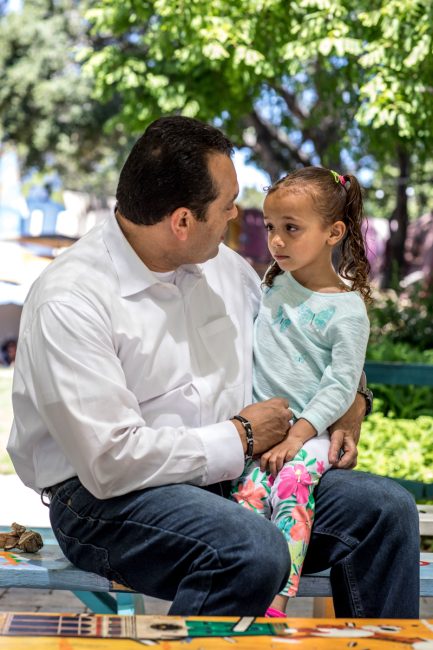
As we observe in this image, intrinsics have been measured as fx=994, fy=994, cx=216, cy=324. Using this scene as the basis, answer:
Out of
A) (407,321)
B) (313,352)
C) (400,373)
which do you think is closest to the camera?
(313,352)

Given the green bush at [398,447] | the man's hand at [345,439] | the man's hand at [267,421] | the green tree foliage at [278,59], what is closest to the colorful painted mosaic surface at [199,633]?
the man's hand at [267,421]

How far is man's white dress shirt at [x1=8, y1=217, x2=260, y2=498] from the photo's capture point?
2.69 meters

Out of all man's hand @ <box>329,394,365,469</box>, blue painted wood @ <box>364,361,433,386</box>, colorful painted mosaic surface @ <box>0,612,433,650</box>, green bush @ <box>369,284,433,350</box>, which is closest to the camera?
colorful painted mosaic surface @ <box>0,612,433,650</box>

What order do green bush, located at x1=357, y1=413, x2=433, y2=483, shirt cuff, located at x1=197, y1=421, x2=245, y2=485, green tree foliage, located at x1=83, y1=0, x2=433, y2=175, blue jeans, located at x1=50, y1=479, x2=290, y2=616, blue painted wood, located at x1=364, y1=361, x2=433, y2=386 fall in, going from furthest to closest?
green tree foliage, located at x1=83, y1=0, x2=433, y2=175 → green bush, located at x1=357, y1=413, x2=433, y2=483 → blue painted wood, located at x1=364, y1=361, x2=433, y2=386 → shirt cuff, located at x1=197, y1=421, x2=245, y2=485 → blue jeans, located at x1=50, y1=479, x2=290, y2=616

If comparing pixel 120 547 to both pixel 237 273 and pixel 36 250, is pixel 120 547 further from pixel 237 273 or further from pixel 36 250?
pixel 36 250

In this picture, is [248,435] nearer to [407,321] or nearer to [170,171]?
[170,171]

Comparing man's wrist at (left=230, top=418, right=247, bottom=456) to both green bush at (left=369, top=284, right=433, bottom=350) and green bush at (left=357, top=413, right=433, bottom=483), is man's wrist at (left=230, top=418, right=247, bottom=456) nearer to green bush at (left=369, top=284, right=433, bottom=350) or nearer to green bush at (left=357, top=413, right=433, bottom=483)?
green bush at (left=357, top=413, right=433, bottom=483)

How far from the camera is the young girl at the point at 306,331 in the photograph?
9.88 feet

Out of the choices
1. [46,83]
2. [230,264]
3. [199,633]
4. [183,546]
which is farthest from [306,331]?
[46,83]

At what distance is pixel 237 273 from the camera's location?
348cm

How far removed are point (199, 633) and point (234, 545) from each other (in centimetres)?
44

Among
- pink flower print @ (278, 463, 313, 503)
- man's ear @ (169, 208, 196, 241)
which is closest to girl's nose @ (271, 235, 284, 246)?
man's ear @ (169, 208, 196, 241)

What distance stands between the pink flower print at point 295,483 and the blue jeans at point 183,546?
0.91 feet

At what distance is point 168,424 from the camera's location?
2965 mm
